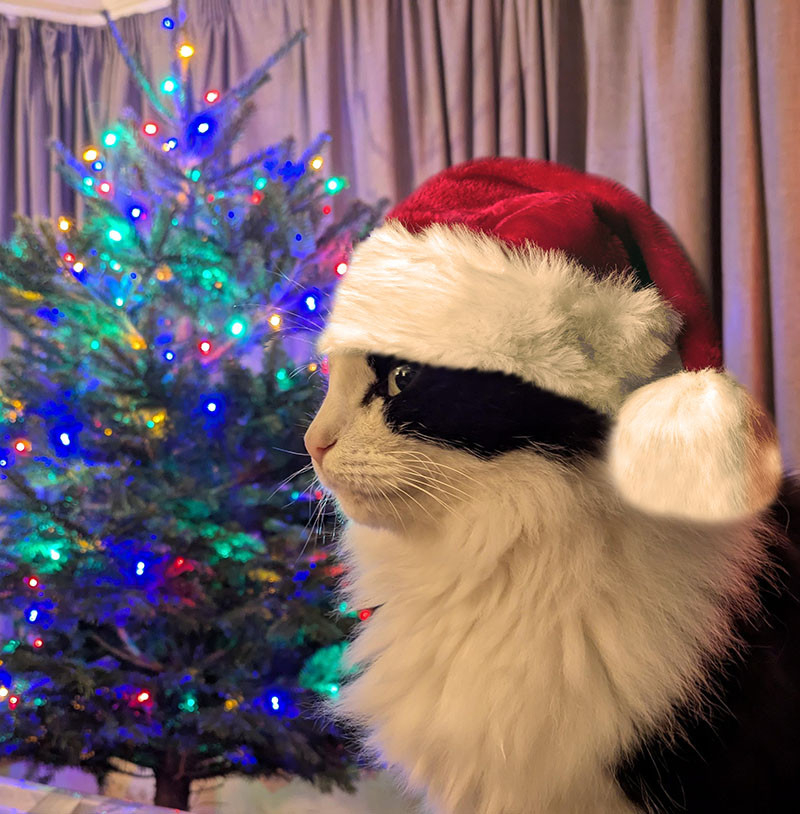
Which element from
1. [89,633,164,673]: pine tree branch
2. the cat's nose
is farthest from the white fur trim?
[89,633,164,673]: pine tree branch

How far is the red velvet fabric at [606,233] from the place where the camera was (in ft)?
1.65

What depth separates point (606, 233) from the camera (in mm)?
515

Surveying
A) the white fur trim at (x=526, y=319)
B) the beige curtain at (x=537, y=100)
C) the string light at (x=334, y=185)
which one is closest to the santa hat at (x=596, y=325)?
the white fur trim at (x=526, y=319)

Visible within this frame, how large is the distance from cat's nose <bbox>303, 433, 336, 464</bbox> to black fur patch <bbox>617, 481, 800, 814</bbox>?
333mm

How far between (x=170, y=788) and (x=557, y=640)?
1.00 m

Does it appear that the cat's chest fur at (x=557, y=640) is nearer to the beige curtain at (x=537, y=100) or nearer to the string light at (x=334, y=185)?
the beige curtain at (x=537, y=100)

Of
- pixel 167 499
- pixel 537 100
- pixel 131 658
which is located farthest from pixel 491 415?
pixel 537 100

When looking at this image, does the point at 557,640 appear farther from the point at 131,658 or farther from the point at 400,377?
the point at 131,658

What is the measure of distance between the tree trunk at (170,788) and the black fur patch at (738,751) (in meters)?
0.98

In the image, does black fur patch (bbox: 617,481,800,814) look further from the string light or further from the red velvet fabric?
the string light

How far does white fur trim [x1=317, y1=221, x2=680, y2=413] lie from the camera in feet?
1.60

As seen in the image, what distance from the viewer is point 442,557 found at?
1.87 ft

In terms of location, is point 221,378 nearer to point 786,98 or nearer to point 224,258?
point 224,258

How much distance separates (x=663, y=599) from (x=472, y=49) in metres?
1.69
